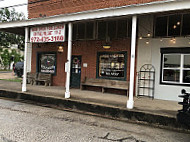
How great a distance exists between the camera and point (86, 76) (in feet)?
33.5

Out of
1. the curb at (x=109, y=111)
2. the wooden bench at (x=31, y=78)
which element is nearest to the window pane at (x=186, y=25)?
the curb at (x=109, y=111)

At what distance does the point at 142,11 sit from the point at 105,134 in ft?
13.9

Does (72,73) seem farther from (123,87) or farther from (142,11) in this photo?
(142,11)

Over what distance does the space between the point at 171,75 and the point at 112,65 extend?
10.2 ft

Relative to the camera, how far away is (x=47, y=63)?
11.8 metres

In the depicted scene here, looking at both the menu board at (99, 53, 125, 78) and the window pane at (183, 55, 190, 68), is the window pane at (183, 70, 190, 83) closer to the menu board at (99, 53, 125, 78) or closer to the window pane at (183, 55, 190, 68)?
the window pane at (183, 55, 190, 68)

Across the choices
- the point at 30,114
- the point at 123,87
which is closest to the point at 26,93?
the point at 30,114

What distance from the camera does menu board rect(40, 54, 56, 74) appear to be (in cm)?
1160

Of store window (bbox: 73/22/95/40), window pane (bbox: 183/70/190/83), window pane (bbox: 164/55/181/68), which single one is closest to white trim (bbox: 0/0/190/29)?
store window (bbox: 73/22/95/40)

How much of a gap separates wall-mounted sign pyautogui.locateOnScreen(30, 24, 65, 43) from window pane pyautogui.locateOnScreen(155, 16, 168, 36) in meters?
4.54

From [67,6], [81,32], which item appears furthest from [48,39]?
[67,6]

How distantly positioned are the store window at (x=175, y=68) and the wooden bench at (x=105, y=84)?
191 cm

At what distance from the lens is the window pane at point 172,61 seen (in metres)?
7.74

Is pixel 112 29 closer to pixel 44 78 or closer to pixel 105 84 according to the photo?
pixel 105 84
